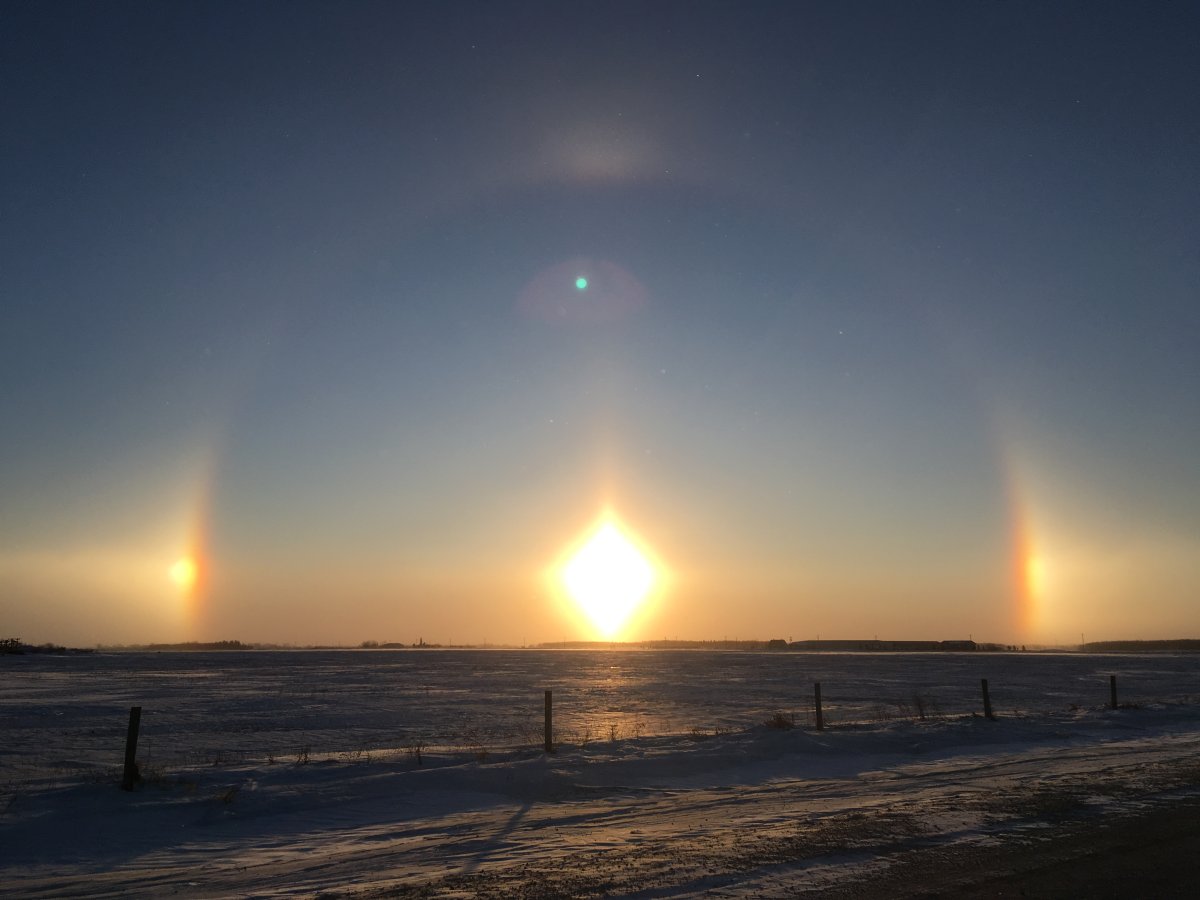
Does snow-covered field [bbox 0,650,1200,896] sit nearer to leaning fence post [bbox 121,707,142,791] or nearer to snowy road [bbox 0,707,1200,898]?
snowy road [bbox 0,707,1200,898]

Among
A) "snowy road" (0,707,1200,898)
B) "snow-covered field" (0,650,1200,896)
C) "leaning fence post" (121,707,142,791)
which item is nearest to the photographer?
"snowy road" (0,707,1200,898)

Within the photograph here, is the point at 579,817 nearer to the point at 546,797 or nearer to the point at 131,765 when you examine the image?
the point at 546,797

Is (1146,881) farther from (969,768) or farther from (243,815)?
(243,815)

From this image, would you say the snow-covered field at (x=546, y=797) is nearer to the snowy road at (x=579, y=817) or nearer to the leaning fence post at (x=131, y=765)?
the snowy road at (x=579, y=817)

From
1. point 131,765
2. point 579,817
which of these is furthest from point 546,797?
point 131,765

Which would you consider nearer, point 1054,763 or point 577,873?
point 577,873

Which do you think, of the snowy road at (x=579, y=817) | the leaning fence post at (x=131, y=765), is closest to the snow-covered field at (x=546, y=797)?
the snowy road at (x=579, y=817)

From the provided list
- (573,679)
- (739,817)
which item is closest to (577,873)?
(739,817)

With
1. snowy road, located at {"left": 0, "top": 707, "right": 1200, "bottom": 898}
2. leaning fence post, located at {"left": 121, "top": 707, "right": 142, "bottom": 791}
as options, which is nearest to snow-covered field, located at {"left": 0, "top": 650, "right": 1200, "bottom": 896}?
snowy road, located at {"left": 0, "top": 707, "right": 1200, "bottom": 898}
